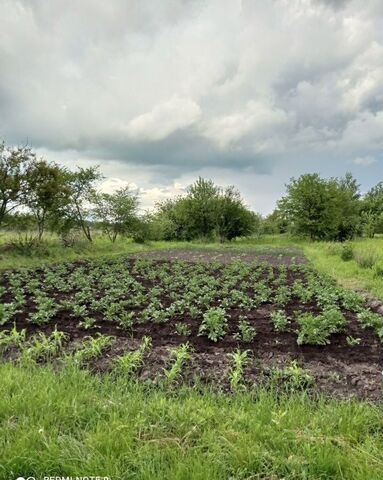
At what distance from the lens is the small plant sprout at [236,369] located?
341 cm

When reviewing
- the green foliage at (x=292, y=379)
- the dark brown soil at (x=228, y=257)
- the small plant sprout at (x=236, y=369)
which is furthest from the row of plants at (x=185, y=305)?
the dark brown soil at (x=228, y=257)

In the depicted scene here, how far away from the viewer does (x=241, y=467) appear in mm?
2268

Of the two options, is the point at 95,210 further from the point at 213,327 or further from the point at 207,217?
the point at 213,327

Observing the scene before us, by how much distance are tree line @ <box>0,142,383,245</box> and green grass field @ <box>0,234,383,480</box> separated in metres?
13.4

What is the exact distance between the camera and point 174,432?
2619 millimetres

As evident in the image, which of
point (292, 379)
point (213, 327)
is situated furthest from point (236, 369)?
point (213, 327)

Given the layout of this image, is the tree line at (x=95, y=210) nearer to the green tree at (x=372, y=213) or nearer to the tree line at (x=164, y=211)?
the tree line at (x=164, y=211)

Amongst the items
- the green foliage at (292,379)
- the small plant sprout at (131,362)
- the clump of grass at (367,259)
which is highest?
the clump of grass at (367,259)

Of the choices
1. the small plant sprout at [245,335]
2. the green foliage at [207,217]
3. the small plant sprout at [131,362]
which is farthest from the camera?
the green foliage at [207,217]

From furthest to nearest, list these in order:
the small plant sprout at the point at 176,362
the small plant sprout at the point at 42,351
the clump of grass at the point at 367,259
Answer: the clump of grass at the point at 367,259 → the small plant sprout at the point at 42,351 → the small plant sprout at the point at 176,362

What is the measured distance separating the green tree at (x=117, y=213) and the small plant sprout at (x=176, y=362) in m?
21.5

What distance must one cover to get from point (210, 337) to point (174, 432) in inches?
87.1

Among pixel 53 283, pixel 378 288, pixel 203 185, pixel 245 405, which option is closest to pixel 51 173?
pixel 53 283

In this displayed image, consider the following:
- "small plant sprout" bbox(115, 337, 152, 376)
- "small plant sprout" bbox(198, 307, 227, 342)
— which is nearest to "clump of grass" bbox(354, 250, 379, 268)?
"small plant sprout" bbox(198, 307, 227, 342)
